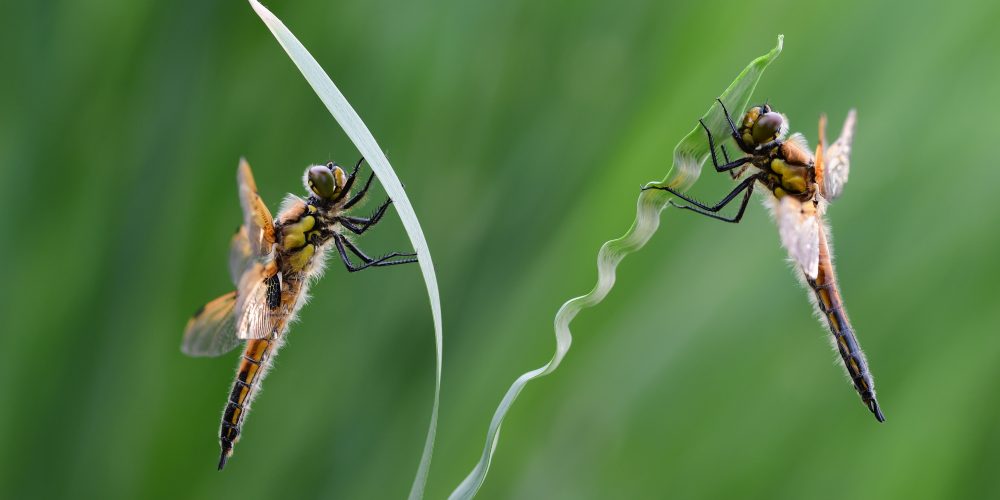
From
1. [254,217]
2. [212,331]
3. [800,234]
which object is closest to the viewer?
[800,234]

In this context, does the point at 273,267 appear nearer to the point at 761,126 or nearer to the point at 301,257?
the point at 301,257

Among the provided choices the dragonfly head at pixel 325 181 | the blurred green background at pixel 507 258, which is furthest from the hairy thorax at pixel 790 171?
the dragonfly head at pixel 325 181

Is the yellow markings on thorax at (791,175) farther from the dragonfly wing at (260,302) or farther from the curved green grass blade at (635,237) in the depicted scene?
the dragonfly wing at (260,302)

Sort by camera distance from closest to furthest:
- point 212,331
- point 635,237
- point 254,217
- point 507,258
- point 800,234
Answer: point 635,237 → point 800,234 → point 254,217 → point 212,331 → point 507,258

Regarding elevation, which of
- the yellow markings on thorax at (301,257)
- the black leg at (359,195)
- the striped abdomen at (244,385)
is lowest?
the striped abdomen at (244,385)

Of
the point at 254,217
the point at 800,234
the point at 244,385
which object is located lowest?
the point at 244,385

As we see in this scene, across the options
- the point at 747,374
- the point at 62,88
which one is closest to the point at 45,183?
the point at 62,88

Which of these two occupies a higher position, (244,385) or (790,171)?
(790,171)

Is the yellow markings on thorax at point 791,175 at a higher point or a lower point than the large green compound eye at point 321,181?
lower

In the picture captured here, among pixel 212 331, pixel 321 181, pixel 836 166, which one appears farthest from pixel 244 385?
pixel 836 166
